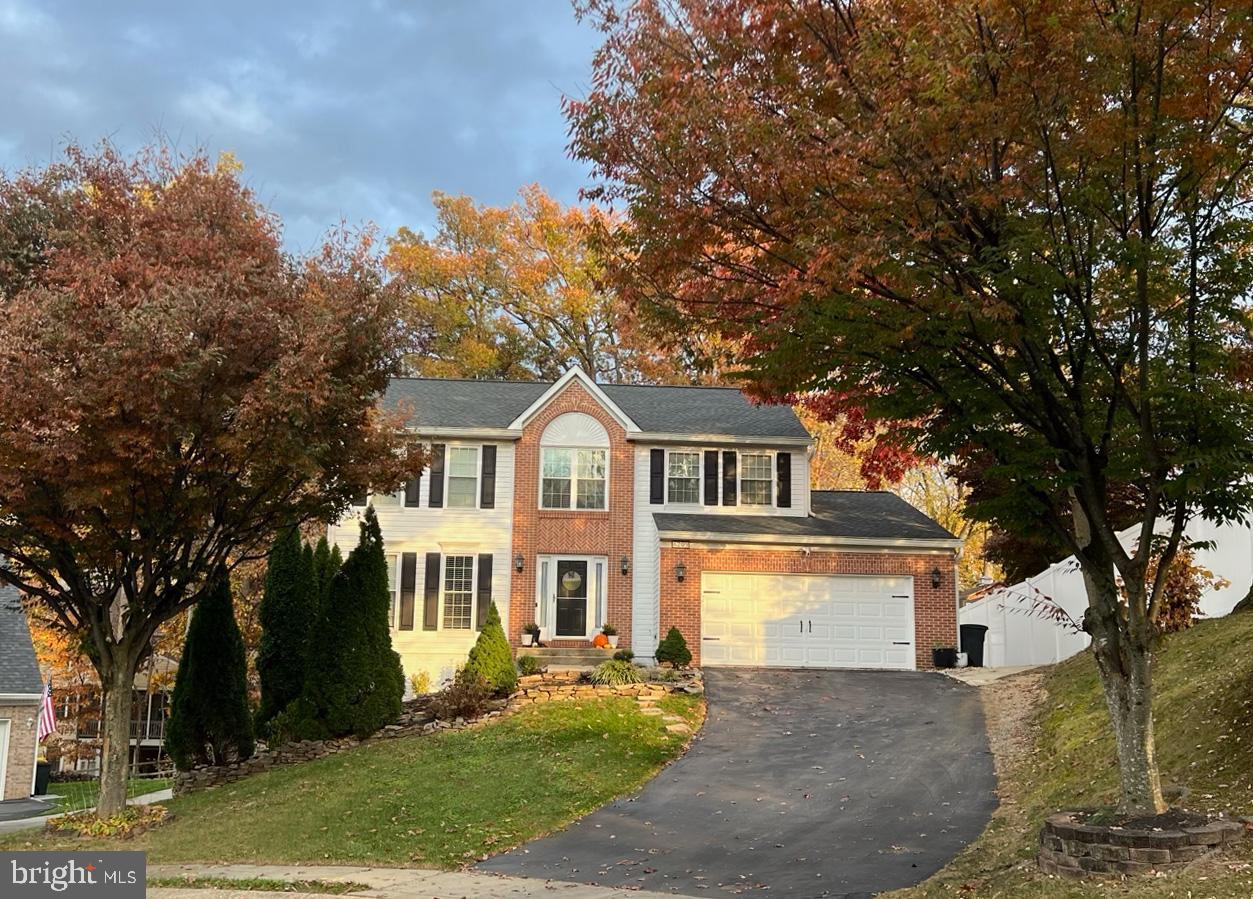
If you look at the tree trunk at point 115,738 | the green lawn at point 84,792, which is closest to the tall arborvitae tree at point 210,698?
the green lawn at point 84,792

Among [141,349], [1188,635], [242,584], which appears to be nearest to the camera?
[141,349]

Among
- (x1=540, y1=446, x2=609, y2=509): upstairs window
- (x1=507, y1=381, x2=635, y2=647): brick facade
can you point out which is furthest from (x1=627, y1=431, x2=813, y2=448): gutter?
(x1=540, y1=446, x2=609, y2=509): upstairs window

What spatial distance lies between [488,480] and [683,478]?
4513mm

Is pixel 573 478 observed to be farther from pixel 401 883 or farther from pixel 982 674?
pixel 401 883

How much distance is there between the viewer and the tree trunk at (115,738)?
1281 centimetres

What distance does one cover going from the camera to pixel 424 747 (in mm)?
15039

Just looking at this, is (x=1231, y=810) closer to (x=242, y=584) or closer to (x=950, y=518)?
(x=242, y=584)

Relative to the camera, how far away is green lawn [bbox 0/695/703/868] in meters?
10.9

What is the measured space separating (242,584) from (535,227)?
17.0 m

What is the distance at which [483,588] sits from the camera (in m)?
22.3

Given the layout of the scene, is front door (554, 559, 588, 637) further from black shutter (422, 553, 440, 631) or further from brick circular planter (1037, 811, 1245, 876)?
brick circular planter (1037, 811, 1245, 876)

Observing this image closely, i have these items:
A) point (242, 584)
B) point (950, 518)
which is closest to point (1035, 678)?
point (950, 518)

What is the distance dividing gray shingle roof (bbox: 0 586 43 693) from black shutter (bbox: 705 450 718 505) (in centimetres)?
1608

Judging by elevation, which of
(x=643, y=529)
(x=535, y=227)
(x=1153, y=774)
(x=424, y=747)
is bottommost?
(x=424, y=747)
